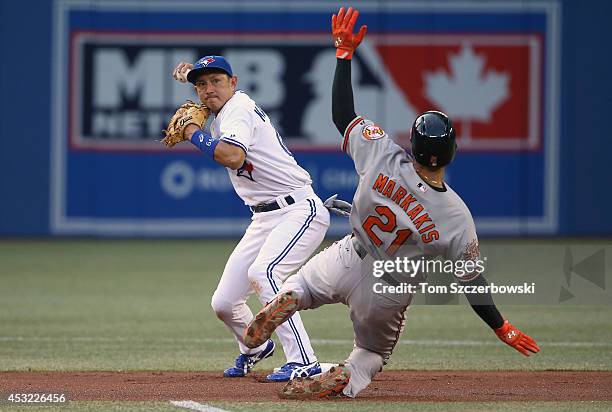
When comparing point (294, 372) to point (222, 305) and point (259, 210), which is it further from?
point (259, 210)

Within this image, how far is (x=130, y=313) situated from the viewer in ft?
35.1

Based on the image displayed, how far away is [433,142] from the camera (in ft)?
19.5

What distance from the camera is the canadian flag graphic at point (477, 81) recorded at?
18.5 meters

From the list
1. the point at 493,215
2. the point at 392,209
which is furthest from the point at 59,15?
the point at 392,209

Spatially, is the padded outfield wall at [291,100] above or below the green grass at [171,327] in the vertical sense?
above

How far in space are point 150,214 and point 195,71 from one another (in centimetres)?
1123

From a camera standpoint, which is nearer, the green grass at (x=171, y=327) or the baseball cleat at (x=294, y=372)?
the baseball cleat at (x=294, y=372)

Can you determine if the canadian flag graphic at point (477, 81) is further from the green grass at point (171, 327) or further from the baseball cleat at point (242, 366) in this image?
the baseball cleat at point (242, 366)

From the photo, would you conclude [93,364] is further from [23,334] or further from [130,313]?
[130,313]

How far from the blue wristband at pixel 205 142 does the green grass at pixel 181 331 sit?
1.59 meters

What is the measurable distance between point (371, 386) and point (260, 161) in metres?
1.55

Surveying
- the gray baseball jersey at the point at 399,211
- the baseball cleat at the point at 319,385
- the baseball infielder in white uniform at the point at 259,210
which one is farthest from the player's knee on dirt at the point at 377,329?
the baseball infielder in white uniform at the point at 259,210

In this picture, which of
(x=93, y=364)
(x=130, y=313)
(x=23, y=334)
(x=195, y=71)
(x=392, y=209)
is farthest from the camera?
(x=130, y=313)

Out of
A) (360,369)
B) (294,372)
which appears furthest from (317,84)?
(360,369)
